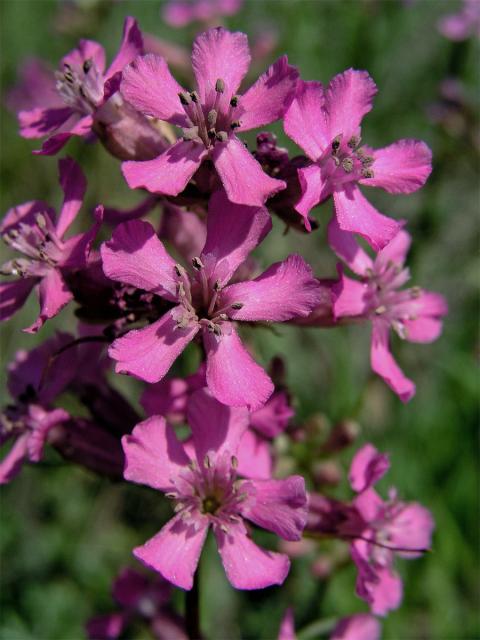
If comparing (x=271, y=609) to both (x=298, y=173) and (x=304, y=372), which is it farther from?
(x=298, y=173)

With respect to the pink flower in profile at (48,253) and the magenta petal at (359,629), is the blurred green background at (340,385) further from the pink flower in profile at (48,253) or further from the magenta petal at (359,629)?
the pink flower in profile at (48,253)

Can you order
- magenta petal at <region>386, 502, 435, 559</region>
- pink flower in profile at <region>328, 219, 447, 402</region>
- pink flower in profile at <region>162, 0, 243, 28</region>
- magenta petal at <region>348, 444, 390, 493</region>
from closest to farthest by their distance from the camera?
1. pink flower in profile at <region>328, 219, 447, 402</region>
2. magenta petal at <region>348, 444, 390, 493</region>
3. magenta petal at <region>386, 502, 435, 559</region>
4. pink flower in profile at <region>162, 0, 243, 28</region>

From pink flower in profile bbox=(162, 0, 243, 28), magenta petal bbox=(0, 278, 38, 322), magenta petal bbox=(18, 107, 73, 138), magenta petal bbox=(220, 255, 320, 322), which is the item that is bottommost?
pink flower in profile bbox=(162, 0, 243, 28)

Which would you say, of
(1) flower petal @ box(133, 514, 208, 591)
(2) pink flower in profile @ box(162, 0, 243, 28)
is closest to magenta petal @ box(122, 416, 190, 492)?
(1) flower petal @ box(133, 514, 208, 591)

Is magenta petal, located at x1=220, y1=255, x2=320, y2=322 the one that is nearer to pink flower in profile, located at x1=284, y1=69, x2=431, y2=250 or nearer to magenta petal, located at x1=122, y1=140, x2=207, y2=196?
pink flower in profile, located at x1=284, y1=69, x2=431, y2=250

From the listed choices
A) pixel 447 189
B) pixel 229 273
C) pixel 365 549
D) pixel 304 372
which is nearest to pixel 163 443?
pixel 229 273

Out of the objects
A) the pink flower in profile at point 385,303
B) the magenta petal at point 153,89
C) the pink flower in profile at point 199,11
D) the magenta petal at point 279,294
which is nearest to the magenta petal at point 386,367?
the pink flower in profile at point 385,303

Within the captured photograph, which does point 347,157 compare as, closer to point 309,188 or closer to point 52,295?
point 309,188
